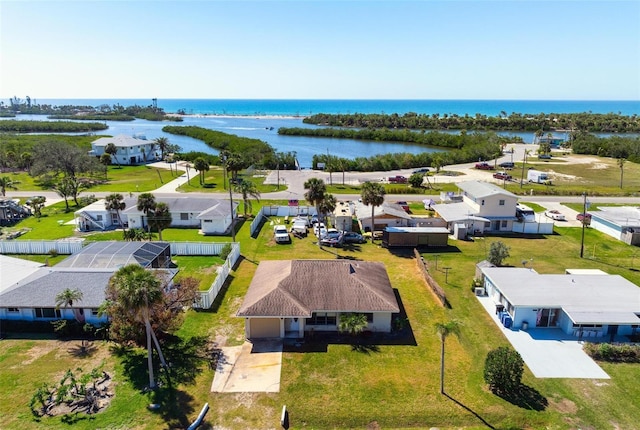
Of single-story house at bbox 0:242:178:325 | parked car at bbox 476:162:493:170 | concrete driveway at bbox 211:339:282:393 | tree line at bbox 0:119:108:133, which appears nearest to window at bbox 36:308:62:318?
single-story house at bbox 0:242:178:325

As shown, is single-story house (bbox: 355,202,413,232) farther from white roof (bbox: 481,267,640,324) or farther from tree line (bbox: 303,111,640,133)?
tree line (bbox: 303,111,640,133)

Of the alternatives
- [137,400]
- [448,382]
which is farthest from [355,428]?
[137,400]

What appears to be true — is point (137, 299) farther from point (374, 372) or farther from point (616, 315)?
point (616, 315)

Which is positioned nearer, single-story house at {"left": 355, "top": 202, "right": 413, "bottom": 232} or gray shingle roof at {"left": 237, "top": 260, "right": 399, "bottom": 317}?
gray shingle roof at {"left": 237, "top": 260, "right": 399, "bottom": 317}

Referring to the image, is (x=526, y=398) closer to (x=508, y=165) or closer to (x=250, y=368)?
(x=250, y=368)

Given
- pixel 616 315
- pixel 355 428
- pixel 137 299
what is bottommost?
pixel 355 428

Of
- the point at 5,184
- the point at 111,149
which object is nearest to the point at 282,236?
the point at 5,184
